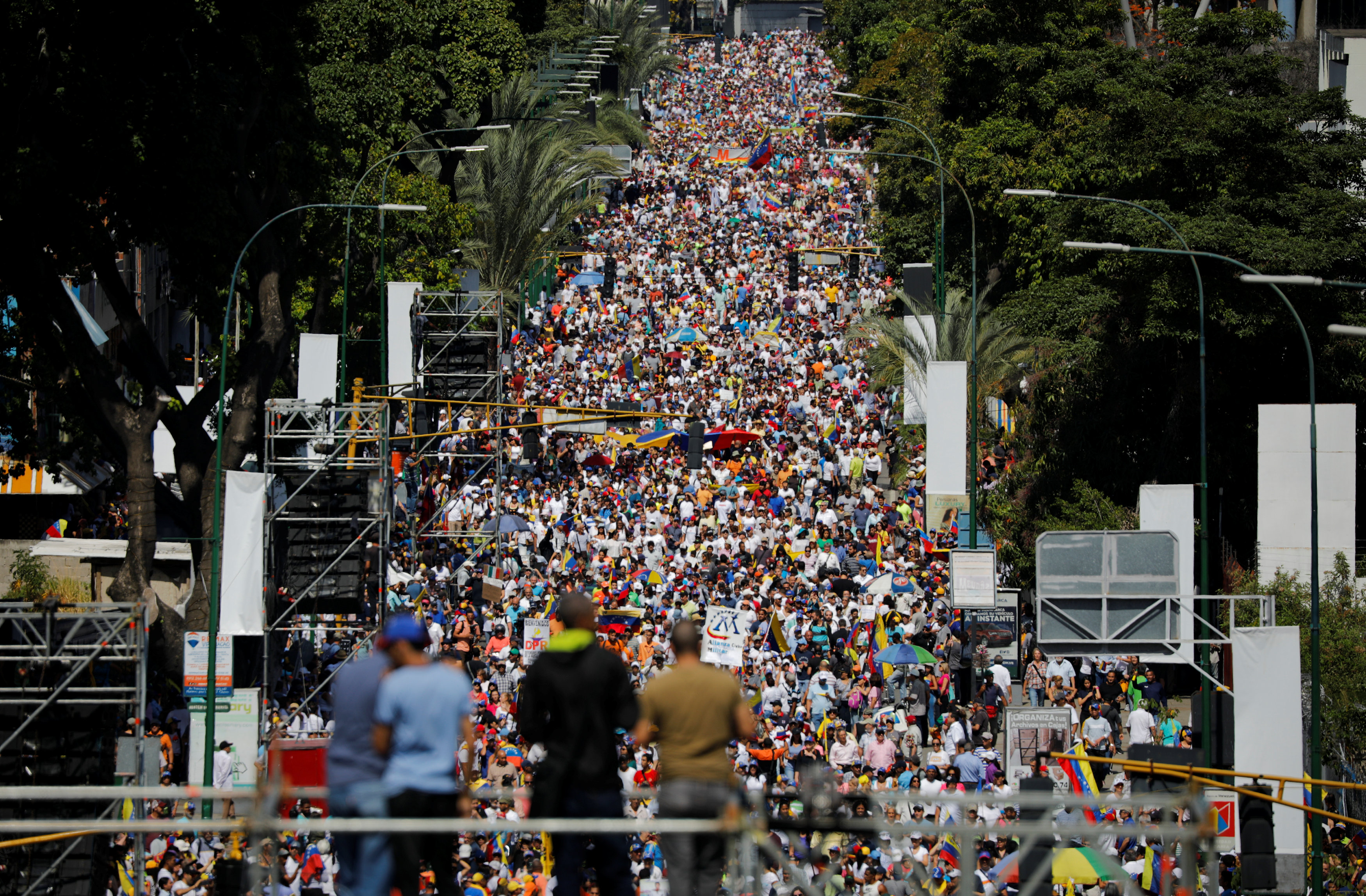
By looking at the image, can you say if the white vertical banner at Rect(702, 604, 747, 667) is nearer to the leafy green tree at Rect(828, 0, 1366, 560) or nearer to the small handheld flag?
the leafy green tree at Rect(828, 0, 1366, 560)

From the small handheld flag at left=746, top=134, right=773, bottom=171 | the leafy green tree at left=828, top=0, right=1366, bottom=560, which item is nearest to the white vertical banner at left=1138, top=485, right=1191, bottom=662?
the leafy green tree at left=828, top=0, right=1366, bottom=560

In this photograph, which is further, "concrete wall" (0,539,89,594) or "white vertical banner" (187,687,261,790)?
"concrete wall" (0,539,89,594)

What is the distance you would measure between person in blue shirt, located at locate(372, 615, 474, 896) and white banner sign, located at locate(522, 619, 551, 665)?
57.2 feet

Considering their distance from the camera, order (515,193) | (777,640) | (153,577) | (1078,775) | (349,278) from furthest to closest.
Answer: (515,193) < (349,278) < (153,577) < (777,640) < (1078,775)

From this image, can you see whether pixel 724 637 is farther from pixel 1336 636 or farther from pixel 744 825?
pixel 744 825

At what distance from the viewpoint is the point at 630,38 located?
3885 inches

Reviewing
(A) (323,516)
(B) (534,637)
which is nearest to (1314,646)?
(B) (534,637)

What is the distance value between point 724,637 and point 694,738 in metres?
16.0

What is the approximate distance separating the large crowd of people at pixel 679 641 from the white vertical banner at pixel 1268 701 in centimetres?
132

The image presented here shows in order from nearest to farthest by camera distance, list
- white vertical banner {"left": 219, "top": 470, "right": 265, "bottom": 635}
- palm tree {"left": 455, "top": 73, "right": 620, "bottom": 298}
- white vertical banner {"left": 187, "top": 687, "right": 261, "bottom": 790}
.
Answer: white vertical banner {"left": 187, "top": 687, "right": 261, "bottom": 790}, white vertical banner {"left": 219, "top": 470, "right": 265, "bottom": 635}, palm tree {"left": 455, "top": 73, "right": 620, "bottom": 298}

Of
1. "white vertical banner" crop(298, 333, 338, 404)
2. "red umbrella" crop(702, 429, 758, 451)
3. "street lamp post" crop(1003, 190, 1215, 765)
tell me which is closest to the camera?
"street lamp post" crop(1003, 190, 1215, 765)

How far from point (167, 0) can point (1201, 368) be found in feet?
50.5

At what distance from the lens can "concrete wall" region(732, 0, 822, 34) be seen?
151625 mm

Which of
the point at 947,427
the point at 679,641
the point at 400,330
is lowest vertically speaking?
the point at 679,641
